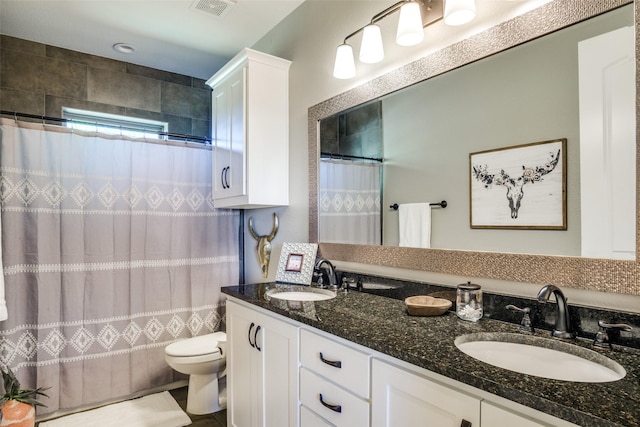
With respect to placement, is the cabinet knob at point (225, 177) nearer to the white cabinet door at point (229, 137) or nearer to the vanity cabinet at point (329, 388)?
the white cabinet door at point (229, 137)

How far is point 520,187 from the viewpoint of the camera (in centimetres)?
128

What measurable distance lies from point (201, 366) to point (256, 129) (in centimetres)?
151

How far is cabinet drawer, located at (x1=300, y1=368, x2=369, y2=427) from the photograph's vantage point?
1.17m

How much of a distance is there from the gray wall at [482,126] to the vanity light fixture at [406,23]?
185 millimetres

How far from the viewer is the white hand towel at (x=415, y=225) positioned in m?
1.59

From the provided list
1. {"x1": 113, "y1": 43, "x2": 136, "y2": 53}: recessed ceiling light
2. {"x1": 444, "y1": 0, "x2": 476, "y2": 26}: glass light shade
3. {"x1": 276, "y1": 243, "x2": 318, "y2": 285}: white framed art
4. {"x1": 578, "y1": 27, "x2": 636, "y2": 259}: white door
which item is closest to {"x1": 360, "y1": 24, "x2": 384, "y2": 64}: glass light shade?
{"x1": 444, "y1": 0, "x2": 476, "y2": 26}: glass light shade

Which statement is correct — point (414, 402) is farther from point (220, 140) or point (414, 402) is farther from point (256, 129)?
point (220, 140)

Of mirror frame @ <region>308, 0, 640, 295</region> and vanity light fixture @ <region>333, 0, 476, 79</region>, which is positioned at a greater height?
vanity light fixture @ <region>333, 0, 476, 79</region>

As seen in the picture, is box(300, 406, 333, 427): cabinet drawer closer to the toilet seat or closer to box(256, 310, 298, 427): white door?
box(256, 310, 298, 427): white door

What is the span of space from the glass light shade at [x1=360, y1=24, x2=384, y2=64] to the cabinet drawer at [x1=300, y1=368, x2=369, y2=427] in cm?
136

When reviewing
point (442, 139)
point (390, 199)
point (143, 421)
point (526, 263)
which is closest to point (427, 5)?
point (442, 139)

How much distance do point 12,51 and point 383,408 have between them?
10.9ft

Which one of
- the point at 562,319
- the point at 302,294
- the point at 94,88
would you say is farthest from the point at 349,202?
the point at 94,88

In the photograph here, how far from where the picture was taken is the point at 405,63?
1.70 meters
